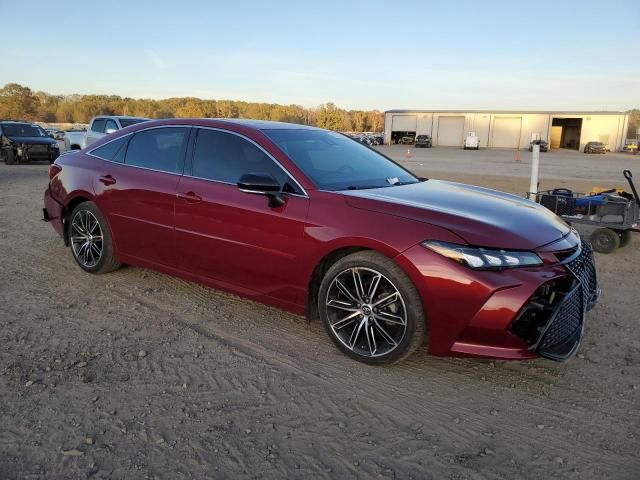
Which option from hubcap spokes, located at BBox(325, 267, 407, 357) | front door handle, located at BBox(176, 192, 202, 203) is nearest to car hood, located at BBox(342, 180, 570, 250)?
hubcap spokes, located at BBox(325, 267, 407, 357)

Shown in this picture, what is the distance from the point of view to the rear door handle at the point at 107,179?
4919 mm

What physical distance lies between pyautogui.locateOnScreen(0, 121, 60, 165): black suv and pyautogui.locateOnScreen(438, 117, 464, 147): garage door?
5411 cm

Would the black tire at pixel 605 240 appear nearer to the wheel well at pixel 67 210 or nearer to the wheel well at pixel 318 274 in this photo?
the wheel well at pixel 318 274

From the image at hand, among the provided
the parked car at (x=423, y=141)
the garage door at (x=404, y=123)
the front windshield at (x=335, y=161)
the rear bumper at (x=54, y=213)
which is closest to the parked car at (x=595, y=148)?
the parked car at (x=423, y=141)

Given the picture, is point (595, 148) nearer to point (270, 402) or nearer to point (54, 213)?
point (54, 213)

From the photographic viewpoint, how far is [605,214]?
7160 millimetres

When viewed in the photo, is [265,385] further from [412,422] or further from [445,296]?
[445,296]

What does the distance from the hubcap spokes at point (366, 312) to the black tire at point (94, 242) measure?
259 centimetres

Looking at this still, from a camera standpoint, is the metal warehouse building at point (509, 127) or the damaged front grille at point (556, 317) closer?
the damaged front grille at point (556, 317)

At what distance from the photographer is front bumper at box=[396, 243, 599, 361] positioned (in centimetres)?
303

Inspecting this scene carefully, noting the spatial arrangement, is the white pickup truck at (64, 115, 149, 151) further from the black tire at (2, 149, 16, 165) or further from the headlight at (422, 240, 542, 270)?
the headlight at (422, 240, 542, 270)

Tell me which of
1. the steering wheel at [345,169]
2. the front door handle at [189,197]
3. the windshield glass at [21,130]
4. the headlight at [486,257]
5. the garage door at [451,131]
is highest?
the garage door at [451,131]

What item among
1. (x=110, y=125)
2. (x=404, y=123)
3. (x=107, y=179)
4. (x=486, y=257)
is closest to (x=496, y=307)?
(x=486, y=257)

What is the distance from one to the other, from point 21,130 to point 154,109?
107m
